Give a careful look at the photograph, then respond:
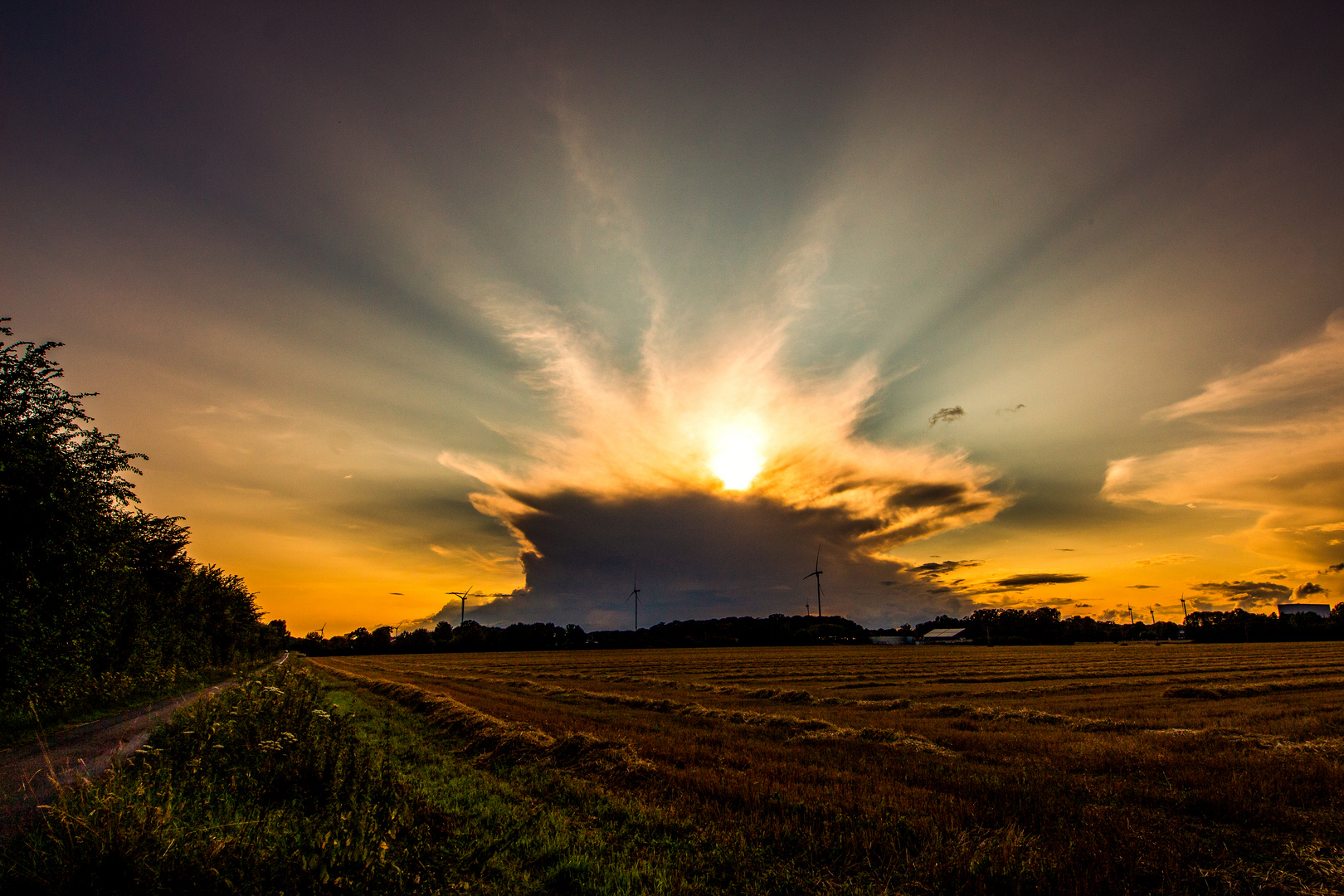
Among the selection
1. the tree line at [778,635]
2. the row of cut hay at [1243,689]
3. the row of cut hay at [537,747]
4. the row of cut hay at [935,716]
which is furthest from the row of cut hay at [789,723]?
the tree line at [778,635]

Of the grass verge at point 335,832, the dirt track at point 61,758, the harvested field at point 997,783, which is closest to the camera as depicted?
the grass verge at point 335,832

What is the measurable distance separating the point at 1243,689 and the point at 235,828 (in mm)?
44808

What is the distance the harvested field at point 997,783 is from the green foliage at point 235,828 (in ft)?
14.6

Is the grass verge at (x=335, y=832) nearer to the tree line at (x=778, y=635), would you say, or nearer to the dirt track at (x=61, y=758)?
the dirt track at (x=61, y=758)

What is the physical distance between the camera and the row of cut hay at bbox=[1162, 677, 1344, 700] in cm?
3045

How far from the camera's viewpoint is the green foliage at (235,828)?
225 inches

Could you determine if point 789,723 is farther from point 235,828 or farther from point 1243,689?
point 1243,689

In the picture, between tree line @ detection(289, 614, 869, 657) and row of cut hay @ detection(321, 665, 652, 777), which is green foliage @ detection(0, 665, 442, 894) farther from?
tree line @ detection(289, 614, 869, 657)

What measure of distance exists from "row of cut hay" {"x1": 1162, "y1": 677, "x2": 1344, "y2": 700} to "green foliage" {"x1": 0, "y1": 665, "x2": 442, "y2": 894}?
1499 inches

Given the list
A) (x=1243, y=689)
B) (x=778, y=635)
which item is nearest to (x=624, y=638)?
(x=778, y=635)

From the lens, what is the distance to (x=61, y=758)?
12.9 meters

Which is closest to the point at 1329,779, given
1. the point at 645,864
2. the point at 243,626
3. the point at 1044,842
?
the point at 1044,842


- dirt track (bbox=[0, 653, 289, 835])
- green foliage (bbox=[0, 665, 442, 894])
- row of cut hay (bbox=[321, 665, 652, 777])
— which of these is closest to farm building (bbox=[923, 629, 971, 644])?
row of cut hay (bbox=[321, 665, 652, 777])

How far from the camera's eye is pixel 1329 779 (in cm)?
1158
